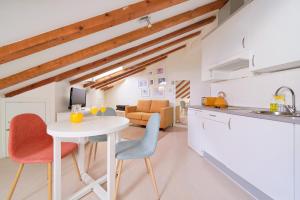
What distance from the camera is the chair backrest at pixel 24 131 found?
1.37 meters

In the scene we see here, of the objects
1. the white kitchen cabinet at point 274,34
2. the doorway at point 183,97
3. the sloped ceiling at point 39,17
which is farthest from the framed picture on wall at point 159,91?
the white kitchen cabinet at point 274,34

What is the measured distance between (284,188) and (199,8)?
8.85 feet

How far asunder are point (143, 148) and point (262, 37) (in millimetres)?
1877

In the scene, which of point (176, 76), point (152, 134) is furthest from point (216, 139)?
point (176, 76)

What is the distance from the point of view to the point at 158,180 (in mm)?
1873

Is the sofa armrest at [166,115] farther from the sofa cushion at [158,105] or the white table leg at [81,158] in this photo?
the white table leg at [81,158]

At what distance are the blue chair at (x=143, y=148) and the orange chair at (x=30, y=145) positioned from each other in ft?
1.75

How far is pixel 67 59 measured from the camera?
2.30 metres

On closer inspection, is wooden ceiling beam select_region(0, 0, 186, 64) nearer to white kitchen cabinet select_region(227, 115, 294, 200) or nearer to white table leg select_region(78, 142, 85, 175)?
white table leg select_region(78, 142, 85, 175)

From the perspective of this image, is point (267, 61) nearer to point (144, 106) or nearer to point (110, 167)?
point (110, 167)

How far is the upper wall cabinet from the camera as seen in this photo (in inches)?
55.9

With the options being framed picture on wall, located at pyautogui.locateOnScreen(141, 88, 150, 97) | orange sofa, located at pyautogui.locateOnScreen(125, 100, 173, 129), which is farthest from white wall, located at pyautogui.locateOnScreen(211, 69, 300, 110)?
framed picture on wall, located at pyautogui.locateOnScreen(141, 88, 150, 97)

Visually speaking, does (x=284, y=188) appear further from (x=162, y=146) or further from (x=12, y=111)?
(x=12, y=111)

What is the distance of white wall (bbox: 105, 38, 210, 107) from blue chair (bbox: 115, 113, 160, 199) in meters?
3.49
